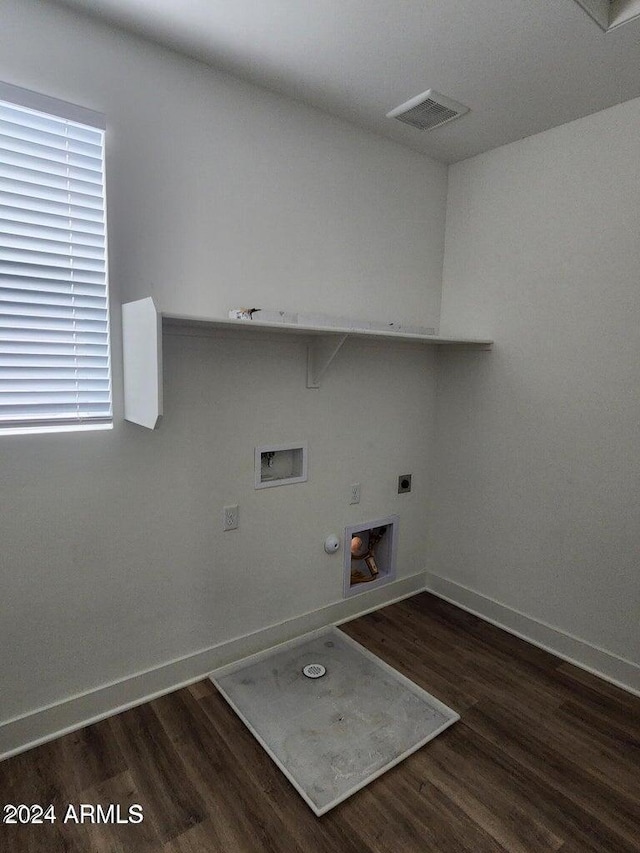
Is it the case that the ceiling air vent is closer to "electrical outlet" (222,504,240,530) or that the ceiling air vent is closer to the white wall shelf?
the white wall shelf

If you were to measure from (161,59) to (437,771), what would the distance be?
2793 millimetres

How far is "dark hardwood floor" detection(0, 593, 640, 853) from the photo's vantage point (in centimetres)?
148

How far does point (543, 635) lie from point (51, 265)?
9.15 feet

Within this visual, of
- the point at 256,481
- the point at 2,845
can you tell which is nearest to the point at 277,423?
the point at 256,481

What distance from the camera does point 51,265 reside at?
165 centimetres

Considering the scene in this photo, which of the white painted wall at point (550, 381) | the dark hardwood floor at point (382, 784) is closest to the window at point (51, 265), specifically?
the dark hardwood floor at point (382, 784)

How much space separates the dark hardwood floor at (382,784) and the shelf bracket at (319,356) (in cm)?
149

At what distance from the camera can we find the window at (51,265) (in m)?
1.57

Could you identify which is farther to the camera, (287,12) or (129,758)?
(129,758)

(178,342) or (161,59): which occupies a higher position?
(161,59)

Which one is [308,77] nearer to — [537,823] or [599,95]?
[599,95]

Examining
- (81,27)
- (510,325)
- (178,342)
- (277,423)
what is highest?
(81,27)

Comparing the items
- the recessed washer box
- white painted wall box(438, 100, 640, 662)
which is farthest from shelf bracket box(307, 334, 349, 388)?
white painted wall box(438, 100, 640, 662)

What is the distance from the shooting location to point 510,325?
2574mm
